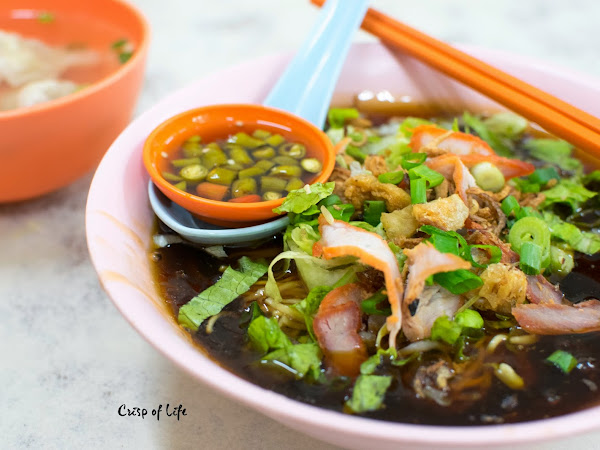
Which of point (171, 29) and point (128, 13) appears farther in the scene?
point (171, 29)

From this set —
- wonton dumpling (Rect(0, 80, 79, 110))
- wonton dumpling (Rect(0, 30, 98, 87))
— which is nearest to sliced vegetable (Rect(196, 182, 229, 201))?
wonton dumpling (Rect(0, 80, 79, 110))

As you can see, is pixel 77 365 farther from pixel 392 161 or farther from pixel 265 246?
pixel 392 161

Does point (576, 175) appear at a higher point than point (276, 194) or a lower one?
higher

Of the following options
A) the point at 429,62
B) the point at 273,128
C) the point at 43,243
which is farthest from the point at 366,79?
the point at 43,243

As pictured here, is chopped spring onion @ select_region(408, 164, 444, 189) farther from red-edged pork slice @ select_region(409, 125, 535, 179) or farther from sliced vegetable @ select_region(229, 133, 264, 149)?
sliced vegetable @ select_region(229, 133, 264, 149)

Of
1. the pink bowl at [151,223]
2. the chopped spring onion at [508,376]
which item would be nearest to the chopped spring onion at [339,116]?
the pink bowl at [151,223]

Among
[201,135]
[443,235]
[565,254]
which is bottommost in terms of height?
[201,135]
